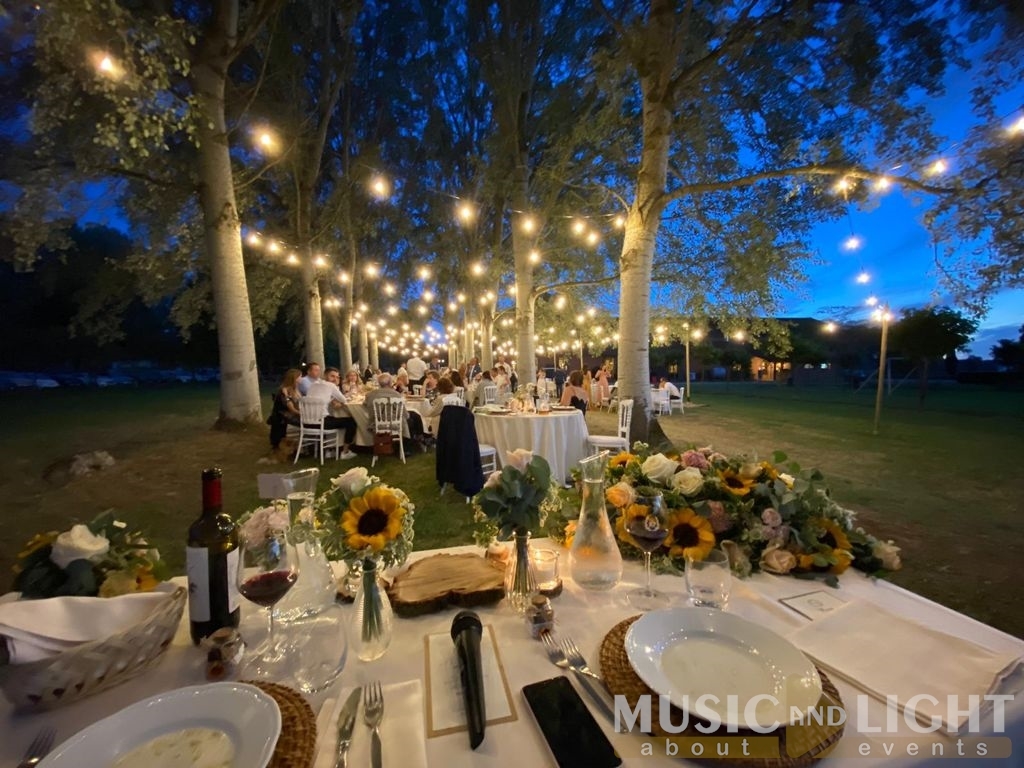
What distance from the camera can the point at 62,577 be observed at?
3.38 feet

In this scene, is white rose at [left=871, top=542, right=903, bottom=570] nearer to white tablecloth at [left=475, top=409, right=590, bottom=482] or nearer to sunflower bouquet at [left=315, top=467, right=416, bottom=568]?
sunflower bouquet at [left=315, top=467, right=416, bottom=568]

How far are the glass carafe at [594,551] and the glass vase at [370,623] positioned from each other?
586 mm

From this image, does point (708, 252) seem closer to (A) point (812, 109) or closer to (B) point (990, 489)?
(A) point (812, 109)

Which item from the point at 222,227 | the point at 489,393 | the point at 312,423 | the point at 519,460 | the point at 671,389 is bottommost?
the point at 312,423

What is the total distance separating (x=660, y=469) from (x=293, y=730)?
1272 millimetres

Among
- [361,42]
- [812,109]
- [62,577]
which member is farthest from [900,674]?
[361,42]

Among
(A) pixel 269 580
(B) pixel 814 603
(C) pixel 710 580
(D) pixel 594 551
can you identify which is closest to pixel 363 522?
(A) pixel 269 580

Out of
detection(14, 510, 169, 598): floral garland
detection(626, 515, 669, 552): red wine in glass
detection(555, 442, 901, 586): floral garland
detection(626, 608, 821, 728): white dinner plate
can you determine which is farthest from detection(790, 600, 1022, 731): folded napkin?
detection(14, 510, 169, 598): floral garland

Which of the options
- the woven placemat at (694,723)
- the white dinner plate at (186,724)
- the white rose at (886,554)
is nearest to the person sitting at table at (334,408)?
the white dinner plate at (186,724)

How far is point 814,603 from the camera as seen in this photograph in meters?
1.17

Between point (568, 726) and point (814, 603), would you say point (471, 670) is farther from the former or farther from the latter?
point (814, 603)

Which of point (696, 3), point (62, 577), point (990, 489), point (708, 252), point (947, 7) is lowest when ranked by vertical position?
point (990, 489)

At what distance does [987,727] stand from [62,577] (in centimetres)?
210

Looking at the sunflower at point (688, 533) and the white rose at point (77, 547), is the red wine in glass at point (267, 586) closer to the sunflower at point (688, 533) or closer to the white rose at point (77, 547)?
the white rose at point (77, 547)
